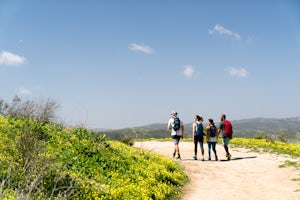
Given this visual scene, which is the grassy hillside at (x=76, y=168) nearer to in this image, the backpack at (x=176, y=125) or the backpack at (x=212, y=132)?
the backpack at (x=176, y=125)

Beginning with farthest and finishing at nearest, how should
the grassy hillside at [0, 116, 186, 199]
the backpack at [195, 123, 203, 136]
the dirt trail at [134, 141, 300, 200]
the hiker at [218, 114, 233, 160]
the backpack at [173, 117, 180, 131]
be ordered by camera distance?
the hiker at [218, 114, 233, 160], the backpack at [195, 123, 203, 136], the backpack at [173, 117, 180, 131], the dirt trail at [134, 141, 300, 200], the grassy hillside at [0, 116, 186, 199]

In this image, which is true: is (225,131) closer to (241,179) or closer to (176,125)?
(176,125)

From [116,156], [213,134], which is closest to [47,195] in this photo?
[116,156]

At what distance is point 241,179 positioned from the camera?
14.5m

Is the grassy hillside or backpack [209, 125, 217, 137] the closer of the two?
the grassy hillside

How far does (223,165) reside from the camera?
18.1 meters

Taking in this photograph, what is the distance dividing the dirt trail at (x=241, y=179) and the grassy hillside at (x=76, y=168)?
89cm

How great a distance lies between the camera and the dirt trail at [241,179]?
11.9 metres

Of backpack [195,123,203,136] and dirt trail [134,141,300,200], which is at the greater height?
backpack [195,123,203,136]

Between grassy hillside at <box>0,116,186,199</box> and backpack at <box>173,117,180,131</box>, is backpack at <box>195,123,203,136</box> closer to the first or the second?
backpack at <box>173,117,180,131</box>

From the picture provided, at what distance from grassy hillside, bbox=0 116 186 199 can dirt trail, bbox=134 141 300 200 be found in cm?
89

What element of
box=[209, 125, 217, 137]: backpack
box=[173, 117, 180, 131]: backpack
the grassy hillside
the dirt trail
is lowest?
the dirt trail

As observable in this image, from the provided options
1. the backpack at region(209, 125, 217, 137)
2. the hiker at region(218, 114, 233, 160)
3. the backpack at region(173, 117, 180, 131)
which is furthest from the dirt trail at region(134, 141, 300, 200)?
the backpack at region(173, 117, 180, 131)

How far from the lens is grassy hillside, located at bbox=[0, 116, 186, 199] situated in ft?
29.3
